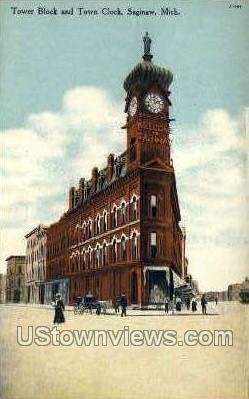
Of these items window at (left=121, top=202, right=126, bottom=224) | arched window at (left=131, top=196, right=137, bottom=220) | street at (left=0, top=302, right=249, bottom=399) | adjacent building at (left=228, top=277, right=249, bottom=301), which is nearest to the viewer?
street at (left=0, top=302, right=249, bottom=399)

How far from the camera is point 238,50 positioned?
6.99m

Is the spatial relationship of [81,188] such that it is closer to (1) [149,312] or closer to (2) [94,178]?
(2) [94,178]

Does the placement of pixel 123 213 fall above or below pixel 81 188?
below

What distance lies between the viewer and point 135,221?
23.4 feet

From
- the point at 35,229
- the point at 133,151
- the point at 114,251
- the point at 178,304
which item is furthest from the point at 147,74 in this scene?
the point at 178,304

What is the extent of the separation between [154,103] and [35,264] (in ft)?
8.74

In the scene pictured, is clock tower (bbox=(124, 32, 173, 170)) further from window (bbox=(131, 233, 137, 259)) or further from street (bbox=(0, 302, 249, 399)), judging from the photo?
street (bbox=(0, 302, 249, 399))

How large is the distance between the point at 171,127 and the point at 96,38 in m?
1.55

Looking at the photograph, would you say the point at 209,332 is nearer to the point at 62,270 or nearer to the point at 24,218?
the point at 62,270

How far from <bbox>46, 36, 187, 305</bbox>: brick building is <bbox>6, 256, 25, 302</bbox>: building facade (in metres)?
0.38

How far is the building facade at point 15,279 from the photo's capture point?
6812 millimetres

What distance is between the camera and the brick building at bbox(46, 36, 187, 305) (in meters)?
6.96

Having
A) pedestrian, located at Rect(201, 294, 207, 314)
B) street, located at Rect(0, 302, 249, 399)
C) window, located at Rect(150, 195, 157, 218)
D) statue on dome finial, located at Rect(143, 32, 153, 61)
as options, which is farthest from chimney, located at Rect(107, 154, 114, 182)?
pedestrian, located at Rect(201, 294, 207, 314)

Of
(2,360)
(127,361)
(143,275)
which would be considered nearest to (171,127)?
(143,275)
